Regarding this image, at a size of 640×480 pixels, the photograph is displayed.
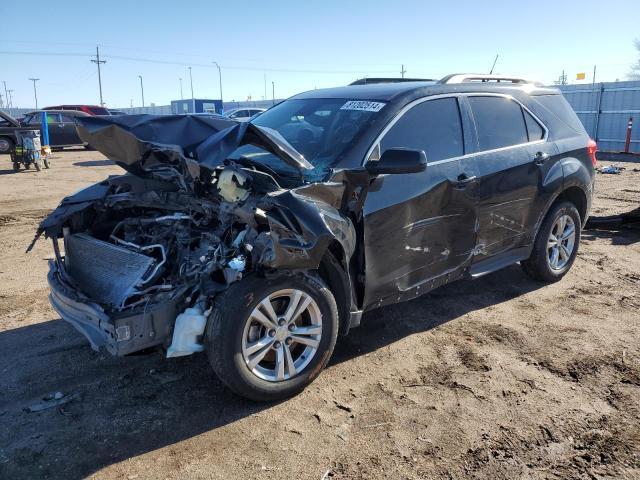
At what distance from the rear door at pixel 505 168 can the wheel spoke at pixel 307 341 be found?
1.85 m

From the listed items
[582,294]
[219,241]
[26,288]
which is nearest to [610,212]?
[582,294]

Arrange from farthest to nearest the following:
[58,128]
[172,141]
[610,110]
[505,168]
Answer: [58,128], [610,110], [505,168], [172,141]

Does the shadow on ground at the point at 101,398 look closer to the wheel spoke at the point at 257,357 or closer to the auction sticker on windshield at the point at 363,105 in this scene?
the wheel spoke at the point at 257,357

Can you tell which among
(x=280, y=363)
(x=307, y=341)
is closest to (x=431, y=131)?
(x=307, y=341)

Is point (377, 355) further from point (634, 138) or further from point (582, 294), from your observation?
point (634, 138)

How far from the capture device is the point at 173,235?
3.69m

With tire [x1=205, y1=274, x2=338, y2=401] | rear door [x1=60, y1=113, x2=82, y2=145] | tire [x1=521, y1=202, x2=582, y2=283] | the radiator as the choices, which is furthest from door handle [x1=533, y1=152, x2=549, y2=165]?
rear door [x1=60, y1=113, x2=82, y2=145]

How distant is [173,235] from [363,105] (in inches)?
68.9

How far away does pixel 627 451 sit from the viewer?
9.42 ft

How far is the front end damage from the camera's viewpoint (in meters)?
3.08

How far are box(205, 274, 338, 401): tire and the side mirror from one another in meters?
0.86

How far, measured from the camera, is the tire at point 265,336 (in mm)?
3053

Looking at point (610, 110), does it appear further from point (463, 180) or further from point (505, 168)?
point (463, 180)

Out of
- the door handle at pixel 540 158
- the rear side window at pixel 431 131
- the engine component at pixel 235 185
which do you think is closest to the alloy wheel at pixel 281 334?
the engine component at pixel 235 185
